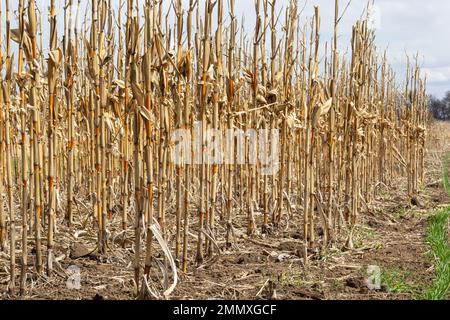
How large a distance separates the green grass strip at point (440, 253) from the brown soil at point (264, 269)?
0.07 meters

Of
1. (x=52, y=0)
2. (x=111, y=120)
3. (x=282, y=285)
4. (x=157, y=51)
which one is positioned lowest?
(x=282, y=285)

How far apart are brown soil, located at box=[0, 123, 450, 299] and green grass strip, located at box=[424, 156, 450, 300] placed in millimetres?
71

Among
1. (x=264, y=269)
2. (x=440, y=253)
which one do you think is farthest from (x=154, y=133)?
(x=440, y=253)

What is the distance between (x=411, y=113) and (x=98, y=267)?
552cm

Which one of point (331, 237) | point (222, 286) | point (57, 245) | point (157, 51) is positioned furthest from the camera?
point (331, 237)

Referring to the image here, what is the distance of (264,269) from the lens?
373cm

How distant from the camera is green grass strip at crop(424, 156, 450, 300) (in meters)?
3.27

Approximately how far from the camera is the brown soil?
318 cm

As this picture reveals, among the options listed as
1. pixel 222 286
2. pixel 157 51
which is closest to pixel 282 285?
pixel 222 286

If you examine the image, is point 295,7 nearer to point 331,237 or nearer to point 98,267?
point 331,237

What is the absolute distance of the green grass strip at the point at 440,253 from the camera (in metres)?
3.27

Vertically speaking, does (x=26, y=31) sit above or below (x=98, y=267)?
above
